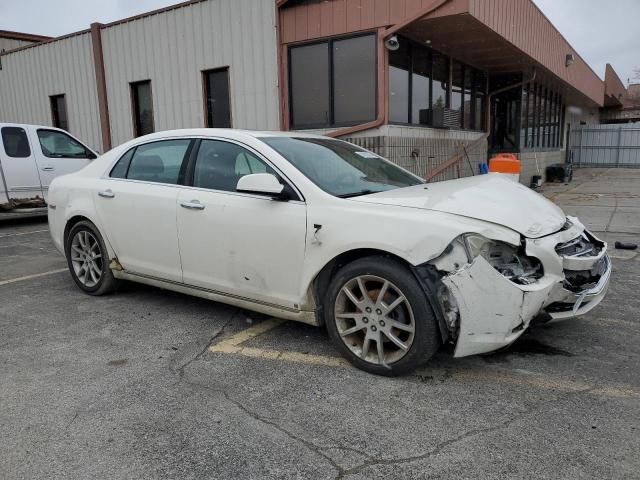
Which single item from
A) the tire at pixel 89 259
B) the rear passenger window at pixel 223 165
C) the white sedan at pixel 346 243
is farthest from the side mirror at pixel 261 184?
the tire at pixel 89 259

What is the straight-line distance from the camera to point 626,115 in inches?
1491

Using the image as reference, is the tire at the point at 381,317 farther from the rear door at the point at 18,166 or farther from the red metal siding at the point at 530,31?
the rear door at the point at 18,166

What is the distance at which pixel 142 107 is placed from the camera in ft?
44.8

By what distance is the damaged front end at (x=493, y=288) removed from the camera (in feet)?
9.46

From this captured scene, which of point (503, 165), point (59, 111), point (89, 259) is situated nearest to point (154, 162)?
point (89, 259)

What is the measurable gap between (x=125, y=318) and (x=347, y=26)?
7.29 m

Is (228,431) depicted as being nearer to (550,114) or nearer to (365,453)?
(365,453)

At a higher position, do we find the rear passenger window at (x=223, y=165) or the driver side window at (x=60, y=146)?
the driver side window at (x=60, y=146)

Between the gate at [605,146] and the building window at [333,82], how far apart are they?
19831 mm

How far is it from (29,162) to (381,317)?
910cm

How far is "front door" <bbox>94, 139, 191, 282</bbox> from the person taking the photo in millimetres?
4195

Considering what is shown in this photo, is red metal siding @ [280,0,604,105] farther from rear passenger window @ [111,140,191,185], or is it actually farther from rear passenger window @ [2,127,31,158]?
rear passenger window @ [111,140,191,185]

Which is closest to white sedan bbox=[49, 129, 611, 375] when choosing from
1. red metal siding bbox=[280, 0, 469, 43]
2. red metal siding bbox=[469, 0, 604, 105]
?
red metal siding bbox=[280, 0, 469, 43]

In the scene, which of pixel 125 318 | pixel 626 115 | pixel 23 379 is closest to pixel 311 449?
pixel 23 379
